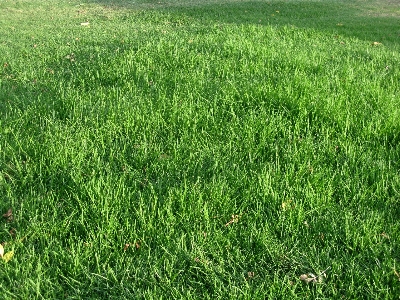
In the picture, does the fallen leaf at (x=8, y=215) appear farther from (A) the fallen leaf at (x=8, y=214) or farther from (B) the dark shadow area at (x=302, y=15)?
(B) the dark shadow area at (x=302, y=15)

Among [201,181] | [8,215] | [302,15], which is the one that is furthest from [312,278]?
[302,15]

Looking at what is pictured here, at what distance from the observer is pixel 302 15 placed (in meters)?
13.5

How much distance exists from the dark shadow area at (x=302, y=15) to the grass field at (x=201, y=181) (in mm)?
5945

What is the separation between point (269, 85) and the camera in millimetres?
4070

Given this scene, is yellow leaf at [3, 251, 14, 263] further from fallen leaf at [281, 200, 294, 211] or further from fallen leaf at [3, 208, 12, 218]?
fallen leaf at [281, 200, 294, 211]

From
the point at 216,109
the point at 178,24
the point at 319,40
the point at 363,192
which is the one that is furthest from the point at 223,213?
the point at 178,24

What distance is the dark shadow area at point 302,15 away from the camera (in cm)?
1073

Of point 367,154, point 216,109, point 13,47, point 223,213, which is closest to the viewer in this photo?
point 223,213

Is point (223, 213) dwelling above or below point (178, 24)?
below

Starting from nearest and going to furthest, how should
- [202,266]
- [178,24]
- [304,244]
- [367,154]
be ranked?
[202,266], [304,244], [367,154], [178,24]

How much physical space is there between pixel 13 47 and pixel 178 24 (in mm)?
4602

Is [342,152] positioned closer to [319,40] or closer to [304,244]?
[304,244]

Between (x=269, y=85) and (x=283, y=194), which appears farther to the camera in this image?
(x=269, y=85)

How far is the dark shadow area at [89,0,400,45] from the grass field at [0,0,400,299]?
234 inches
